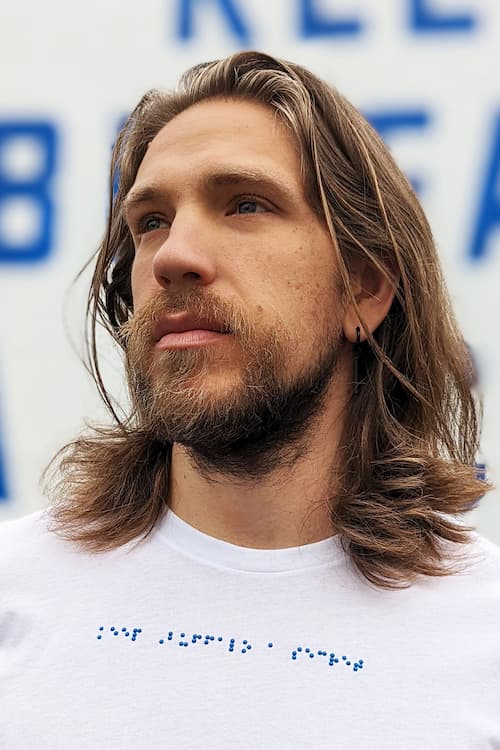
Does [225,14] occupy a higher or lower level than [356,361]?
higher

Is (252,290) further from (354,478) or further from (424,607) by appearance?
(424,607)

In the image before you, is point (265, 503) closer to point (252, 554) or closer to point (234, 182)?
point (252, 554)

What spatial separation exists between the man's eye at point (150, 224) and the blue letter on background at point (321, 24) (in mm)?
887

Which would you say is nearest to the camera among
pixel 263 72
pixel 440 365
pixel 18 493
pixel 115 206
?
pixel 263 72

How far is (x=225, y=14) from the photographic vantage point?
2219mm

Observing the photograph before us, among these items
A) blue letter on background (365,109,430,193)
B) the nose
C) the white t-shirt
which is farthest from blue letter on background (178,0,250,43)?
the white t-shirt

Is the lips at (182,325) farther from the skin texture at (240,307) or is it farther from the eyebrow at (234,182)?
the eyebrow at (234,182)

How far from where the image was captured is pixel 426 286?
5.41 feet

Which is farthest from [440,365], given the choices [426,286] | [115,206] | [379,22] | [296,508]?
[379,22]

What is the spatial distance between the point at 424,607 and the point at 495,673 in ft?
0.43

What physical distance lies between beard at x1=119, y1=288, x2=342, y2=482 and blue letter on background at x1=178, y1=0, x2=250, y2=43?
3.33 feet

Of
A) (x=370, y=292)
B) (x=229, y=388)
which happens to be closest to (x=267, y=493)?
(x=229, y=388)

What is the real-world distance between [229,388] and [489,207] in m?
1.09

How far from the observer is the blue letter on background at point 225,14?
7.27ft
